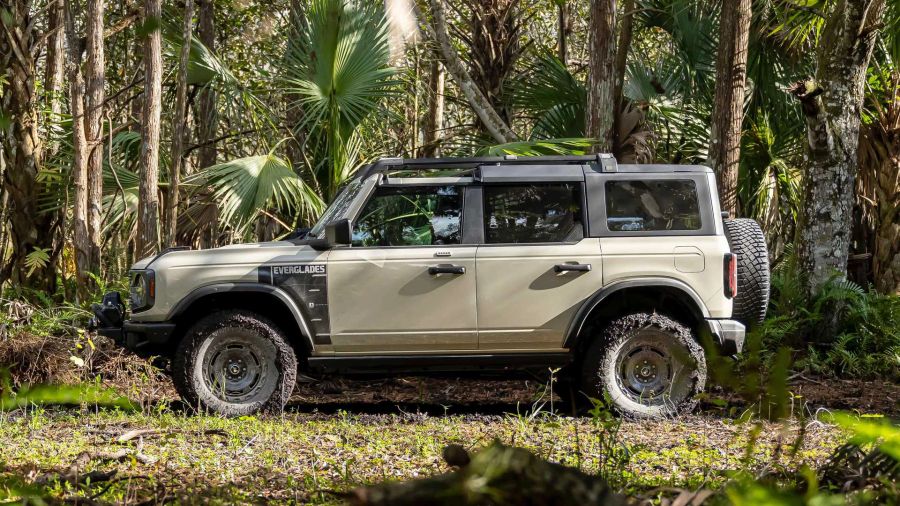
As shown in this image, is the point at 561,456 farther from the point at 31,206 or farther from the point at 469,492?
the point at 31,206

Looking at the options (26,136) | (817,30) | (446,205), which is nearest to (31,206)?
(26,136)

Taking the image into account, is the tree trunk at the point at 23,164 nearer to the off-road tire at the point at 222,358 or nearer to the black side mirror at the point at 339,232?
the off-road tire at the point at 222,358

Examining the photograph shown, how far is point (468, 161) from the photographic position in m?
7.15

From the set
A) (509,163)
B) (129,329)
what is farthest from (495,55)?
(129,329)

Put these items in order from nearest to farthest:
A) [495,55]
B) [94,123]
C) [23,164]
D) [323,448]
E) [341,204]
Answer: [323,448]
[341,204]
[94,123]
[23,164]
[495,55]

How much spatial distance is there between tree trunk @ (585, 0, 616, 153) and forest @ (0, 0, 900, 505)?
0.08 feet

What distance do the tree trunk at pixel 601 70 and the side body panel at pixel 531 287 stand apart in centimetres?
456

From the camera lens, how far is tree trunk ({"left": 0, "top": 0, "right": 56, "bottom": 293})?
1066 cm

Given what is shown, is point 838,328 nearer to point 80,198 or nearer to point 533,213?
point 533,213

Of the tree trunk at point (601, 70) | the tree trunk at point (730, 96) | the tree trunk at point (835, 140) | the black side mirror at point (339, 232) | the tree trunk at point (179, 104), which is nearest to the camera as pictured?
the black side mirror at point (339, 232)

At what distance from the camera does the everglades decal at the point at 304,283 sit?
22.6 ft

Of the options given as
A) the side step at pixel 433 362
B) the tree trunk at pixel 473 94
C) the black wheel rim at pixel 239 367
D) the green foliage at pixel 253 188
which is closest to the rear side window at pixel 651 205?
the side step at pixel 433 362

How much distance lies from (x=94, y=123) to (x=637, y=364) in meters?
6.24

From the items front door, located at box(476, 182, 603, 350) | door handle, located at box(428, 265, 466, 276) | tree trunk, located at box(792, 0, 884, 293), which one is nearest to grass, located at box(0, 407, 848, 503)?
front door, located at box(476, 182, 603, 350)
